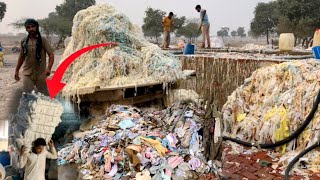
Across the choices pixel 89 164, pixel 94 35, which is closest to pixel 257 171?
pixel 89 164

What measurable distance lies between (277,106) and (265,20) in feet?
122

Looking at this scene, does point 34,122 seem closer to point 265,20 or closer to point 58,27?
point 58,27

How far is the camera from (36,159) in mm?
2453

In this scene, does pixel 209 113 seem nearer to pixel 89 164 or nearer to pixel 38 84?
pixel 89 164

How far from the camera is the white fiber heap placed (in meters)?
2.41

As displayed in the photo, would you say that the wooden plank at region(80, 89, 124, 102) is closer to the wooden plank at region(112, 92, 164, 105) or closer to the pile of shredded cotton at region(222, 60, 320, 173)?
the wooden plank at region(112, 92, 164, 105)

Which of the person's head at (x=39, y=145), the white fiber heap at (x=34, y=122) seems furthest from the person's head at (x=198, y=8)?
the person's head at (x=39, y=145)

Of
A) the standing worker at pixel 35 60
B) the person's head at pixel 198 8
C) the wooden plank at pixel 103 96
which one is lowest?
the wooden plank at pixel 103 96

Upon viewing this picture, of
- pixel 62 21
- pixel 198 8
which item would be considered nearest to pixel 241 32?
pixel 62 21

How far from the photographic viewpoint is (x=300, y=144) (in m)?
5.03

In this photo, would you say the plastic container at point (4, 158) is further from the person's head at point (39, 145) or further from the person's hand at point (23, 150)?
the person's head at point (39, 145)

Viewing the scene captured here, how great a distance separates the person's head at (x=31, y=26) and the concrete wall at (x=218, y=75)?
3.17 metres

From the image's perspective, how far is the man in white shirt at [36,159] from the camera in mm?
2434

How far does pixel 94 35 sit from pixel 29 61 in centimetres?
299
